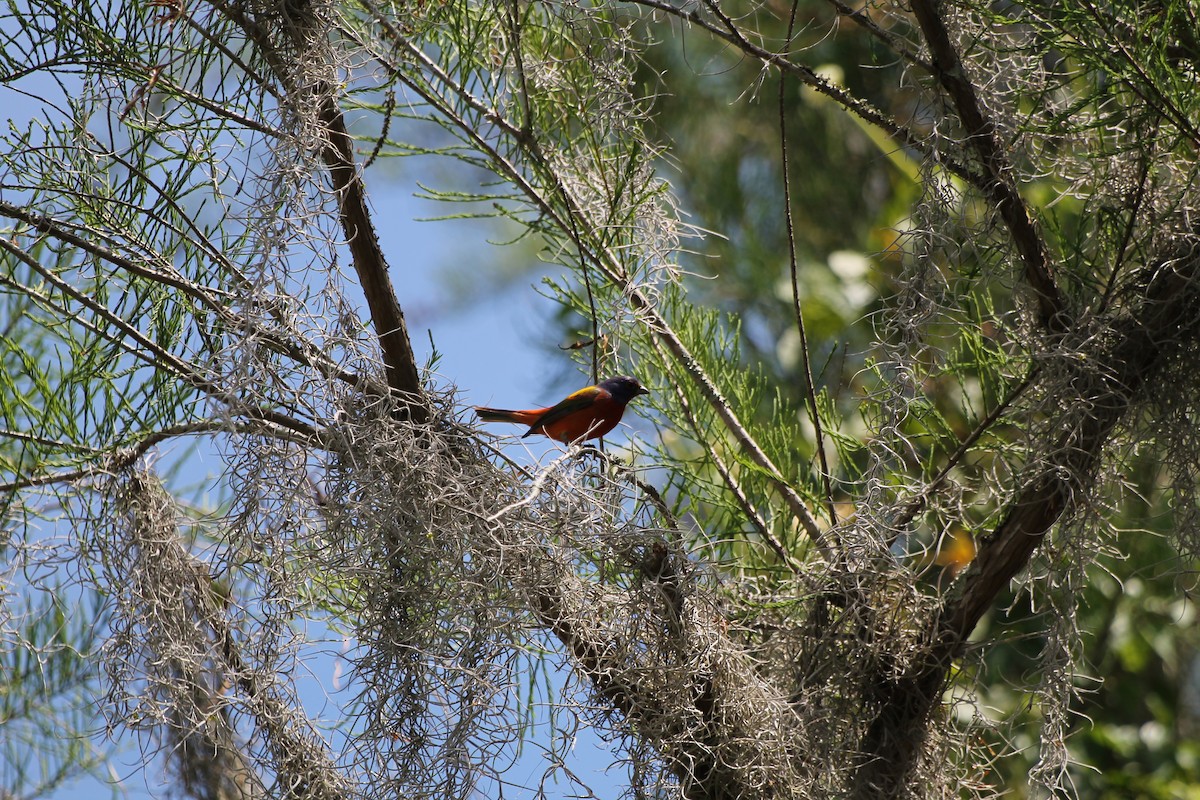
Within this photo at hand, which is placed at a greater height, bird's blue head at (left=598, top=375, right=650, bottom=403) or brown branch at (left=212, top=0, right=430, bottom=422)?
bird's blue head at (left=598, top=375, right=650, bottom=403)

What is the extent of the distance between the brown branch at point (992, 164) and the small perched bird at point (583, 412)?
37.5 inches

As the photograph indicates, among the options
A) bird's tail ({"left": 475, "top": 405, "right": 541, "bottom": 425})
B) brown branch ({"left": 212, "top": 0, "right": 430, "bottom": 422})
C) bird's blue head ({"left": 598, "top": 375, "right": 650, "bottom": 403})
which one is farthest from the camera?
bird's tail ({"left": 475, "top": 405, "right": 541, "bottom": 425})

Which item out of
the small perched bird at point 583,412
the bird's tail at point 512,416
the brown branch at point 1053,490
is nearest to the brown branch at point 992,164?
the brown branch at point 1053,490

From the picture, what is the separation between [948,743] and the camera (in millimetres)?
1968

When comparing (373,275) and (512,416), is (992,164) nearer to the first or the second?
(373,275)

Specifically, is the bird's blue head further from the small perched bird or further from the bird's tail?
the bird's tail

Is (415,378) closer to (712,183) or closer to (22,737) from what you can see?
(22,737)

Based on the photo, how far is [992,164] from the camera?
6.12ft

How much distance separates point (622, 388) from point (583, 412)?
0.13 metres

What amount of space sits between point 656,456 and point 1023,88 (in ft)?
3.33

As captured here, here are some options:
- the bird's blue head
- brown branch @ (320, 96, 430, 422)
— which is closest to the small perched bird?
the bird's blue head

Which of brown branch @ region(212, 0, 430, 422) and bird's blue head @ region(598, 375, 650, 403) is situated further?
bird's blue head @ region(598, 375, 650, 403)

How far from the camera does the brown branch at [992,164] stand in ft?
6.00

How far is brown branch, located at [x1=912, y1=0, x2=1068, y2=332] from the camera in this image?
1.83m
